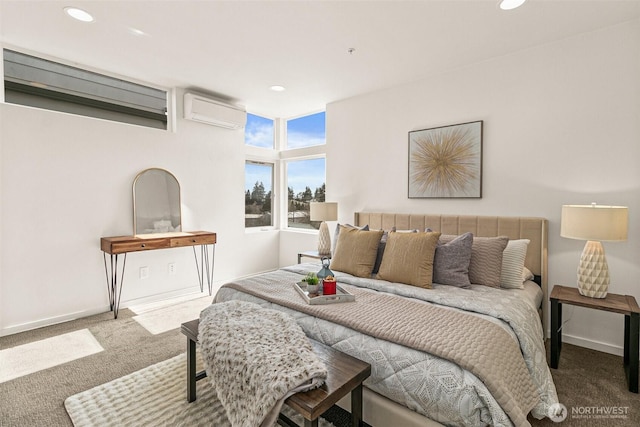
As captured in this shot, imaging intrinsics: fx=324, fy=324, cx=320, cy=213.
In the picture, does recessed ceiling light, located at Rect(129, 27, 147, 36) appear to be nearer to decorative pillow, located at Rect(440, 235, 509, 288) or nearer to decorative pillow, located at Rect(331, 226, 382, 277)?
decorative pillow, located at Rect(331, 226, 382, 277)

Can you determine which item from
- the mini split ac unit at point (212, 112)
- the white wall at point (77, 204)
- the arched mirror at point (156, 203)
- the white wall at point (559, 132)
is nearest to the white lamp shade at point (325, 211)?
the white wall at point (559, 132)

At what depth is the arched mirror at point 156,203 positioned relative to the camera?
11.9ft

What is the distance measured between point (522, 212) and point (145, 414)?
3.25 m

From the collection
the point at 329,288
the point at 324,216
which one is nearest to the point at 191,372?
the point at 329,288

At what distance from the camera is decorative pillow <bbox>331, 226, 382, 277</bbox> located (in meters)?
2.72

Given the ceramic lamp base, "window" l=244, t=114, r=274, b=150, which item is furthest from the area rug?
"window" l=244, t=114, r=274, b=150

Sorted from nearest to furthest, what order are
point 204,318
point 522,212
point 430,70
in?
point 204,318 → point 522,212 → point 430,70

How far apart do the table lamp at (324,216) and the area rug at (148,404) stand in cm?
224

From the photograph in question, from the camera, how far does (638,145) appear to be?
2438mm

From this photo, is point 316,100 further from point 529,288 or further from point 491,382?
point 491,382

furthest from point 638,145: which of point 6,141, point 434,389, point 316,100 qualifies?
point 6,141

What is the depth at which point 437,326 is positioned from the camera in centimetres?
163
